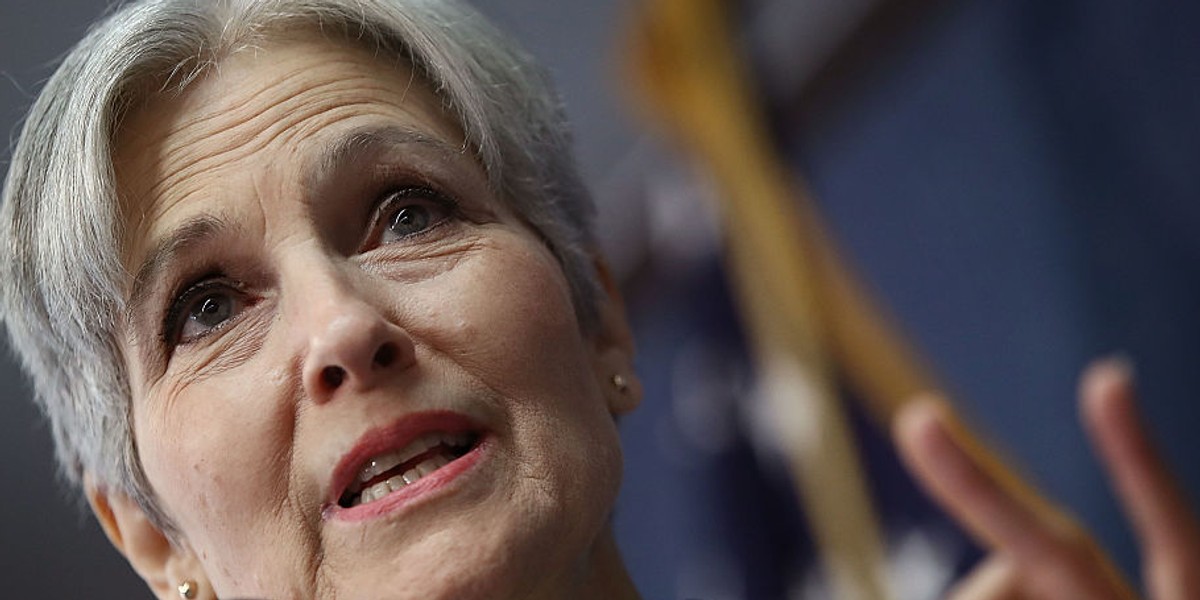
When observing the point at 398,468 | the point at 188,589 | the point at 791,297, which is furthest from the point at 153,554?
the point at 791,297

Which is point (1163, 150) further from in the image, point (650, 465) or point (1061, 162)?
point (650, 465)

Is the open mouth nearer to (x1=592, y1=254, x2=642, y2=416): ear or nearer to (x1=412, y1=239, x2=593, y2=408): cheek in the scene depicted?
(x1=412, y1=239, x2=593, y2=408): cheek

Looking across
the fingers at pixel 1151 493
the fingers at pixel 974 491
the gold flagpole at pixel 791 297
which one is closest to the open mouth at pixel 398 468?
the fingers at pixel 974 491

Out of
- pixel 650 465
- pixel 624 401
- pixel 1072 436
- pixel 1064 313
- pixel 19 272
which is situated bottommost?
pixel 650 465

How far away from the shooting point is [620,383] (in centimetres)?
130

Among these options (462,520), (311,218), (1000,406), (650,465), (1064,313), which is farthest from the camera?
(650,465)

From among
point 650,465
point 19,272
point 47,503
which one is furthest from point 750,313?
point 19,272

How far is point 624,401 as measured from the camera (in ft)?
4.26

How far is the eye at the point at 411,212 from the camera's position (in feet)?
3.87

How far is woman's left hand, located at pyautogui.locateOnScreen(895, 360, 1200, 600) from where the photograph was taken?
1035 mm

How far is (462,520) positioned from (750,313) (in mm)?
2226

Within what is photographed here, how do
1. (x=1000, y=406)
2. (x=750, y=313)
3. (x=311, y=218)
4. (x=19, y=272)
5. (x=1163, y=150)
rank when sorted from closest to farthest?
(x=311, y=218)
(x=19, y=272)
(x=1163, y=150)
(x=1000, y=406)
(x=750, y=313)

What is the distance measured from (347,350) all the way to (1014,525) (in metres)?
0.49

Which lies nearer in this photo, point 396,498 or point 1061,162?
point 396,498
